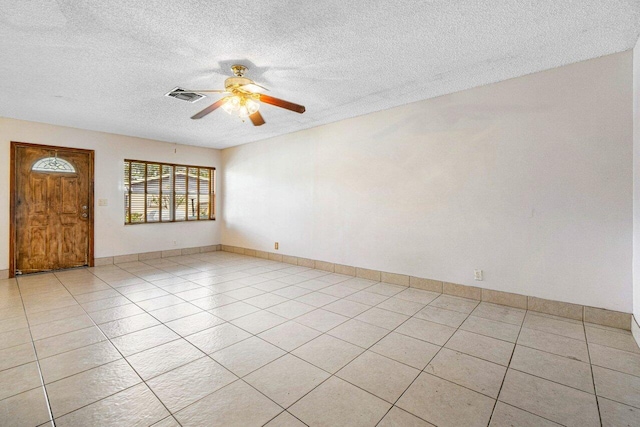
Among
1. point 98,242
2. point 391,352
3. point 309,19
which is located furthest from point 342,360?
point 98,242

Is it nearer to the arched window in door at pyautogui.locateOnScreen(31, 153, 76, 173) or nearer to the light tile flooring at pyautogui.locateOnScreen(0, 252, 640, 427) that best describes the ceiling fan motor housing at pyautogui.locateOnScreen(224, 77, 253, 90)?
the light tile flooring at pyautogui.locateOnScreen(0, 252, 640, 427)

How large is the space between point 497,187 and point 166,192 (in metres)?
6.45

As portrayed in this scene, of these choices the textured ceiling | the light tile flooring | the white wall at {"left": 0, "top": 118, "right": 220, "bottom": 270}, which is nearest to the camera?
the light tile flooring

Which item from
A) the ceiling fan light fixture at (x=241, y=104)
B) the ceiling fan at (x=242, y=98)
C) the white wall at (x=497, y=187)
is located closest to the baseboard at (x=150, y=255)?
the white wall at (x=497, y=187)

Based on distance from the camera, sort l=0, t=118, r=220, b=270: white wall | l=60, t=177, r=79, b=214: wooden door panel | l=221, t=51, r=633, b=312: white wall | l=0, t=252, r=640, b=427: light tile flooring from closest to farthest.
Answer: l=0, t=252, r=640, b=427: light tile flooring, l=221, t=51, r=633, b=312: white wall, l=0, t=118, r=220, b=270: white wall, l=60, t=177, r=79, b=214: wooden door panel

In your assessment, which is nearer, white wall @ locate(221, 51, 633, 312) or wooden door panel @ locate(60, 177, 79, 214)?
white wall @ locate(221, 51, 633, 312)

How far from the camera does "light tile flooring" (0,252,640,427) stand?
1.69m

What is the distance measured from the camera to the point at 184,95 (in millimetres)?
3707

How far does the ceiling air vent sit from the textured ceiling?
116mm

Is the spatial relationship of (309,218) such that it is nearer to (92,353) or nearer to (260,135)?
(260,135)

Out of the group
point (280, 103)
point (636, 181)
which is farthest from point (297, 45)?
point (636, 181)

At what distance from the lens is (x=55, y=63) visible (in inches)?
113

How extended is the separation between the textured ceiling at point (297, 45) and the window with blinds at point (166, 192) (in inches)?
90.4

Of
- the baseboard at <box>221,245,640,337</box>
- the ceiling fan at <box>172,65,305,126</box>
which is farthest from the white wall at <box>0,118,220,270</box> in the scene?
the ceiling fan at <box>172,65,305,126</box>
